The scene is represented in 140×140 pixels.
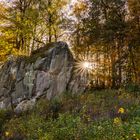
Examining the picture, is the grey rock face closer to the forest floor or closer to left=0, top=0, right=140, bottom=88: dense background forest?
the forest floor

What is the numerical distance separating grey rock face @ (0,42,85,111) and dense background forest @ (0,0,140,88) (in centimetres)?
602

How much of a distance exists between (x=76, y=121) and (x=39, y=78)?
981cm

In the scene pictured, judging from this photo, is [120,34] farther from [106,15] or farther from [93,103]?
[93,103]

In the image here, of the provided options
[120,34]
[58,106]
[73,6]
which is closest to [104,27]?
[120,34]

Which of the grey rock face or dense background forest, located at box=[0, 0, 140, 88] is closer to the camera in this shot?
the grey rock face

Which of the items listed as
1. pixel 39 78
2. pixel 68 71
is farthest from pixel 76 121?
pixel 68 71

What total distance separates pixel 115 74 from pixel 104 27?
12.6 ft

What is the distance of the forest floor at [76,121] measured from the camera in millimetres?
8430

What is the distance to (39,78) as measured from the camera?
63.6 feet

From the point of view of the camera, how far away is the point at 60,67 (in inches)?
790

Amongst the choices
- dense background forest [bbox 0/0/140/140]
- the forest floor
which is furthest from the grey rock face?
the forest floor

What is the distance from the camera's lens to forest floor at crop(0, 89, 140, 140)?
8.43m

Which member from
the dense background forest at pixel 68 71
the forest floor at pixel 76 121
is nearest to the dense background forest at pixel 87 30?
the dense background forest at pixel 68 71

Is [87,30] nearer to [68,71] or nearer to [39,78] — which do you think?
[68,71]
